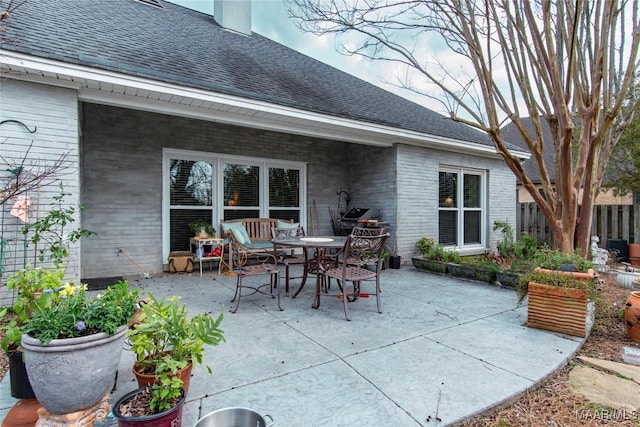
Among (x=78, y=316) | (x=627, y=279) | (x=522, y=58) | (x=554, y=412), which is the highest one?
(x=522, y=58)

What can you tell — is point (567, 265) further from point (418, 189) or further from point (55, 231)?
point (55, 231)

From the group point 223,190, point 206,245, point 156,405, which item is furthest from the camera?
point 223,190

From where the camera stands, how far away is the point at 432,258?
6734 mm

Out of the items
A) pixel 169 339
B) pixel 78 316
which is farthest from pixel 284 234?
pixel 78 316

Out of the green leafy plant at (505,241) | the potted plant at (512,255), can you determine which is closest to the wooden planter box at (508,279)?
the potted plant at (512,255)

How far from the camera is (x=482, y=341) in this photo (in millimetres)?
2969

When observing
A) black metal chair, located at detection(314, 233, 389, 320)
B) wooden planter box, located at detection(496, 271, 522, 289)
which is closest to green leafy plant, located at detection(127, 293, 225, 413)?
black metal chair, located at detection(314, 233, 389, 320)

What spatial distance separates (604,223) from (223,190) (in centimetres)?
956

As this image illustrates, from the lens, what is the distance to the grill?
711cm

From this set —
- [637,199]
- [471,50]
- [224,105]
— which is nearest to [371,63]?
[471,50]

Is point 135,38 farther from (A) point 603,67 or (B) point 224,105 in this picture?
(A) point 603,67

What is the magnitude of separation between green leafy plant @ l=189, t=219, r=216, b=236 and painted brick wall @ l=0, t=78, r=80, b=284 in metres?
2.14

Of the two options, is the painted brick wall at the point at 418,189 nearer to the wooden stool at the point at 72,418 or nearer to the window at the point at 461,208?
the window at the point at 461,208

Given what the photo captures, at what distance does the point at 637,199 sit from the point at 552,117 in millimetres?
5988
